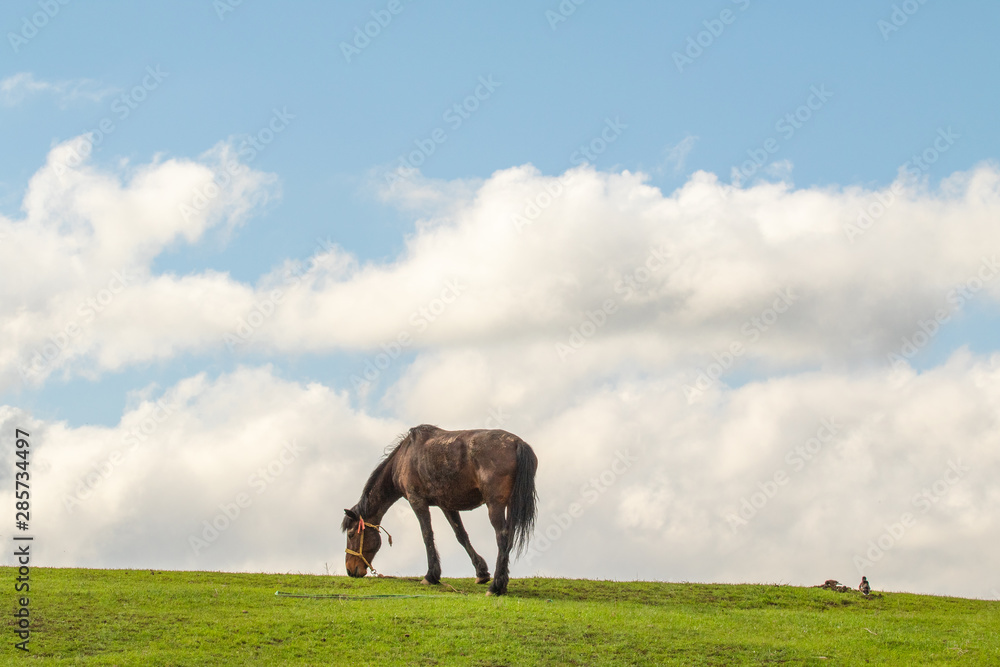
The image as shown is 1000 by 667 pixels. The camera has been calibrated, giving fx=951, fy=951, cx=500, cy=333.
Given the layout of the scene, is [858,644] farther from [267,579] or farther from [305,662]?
[267,579]

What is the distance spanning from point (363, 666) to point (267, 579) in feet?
23.9

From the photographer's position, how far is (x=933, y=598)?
2156 centimetres

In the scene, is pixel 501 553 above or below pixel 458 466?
below

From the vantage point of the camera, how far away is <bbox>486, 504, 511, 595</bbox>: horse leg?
18.6 meters

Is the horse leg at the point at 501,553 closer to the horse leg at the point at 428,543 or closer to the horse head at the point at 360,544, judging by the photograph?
the horse leg at the point at 428,543

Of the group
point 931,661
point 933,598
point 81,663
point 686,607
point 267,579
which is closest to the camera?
point 81,663

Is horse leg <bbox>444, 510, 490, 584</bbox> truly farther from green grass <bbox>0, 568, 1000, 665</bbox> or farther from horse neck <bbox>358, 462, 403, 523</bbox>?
horse neck <bbox>358, 462, 403, 523</bbox>

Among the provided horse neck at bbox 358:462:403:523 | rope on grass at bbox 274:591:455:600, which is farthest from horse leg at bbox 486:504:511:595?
horse neck at bbox 358:462:403:523

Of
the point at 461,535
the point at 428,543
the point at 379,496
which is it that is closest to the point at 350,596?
the point at 428,543

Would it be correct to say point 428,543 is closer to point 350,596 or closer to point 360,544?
point 360,544

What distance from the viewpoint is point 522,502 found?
18.7 meters

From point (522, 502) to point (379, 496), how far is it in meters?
4.22

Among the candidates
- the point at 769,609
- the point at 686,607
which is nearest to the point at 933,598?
the point at 769,609

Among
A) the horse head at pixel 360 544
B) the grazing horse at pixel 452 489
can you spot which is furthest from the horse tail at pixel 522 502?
the horse head at pixel 360 544
